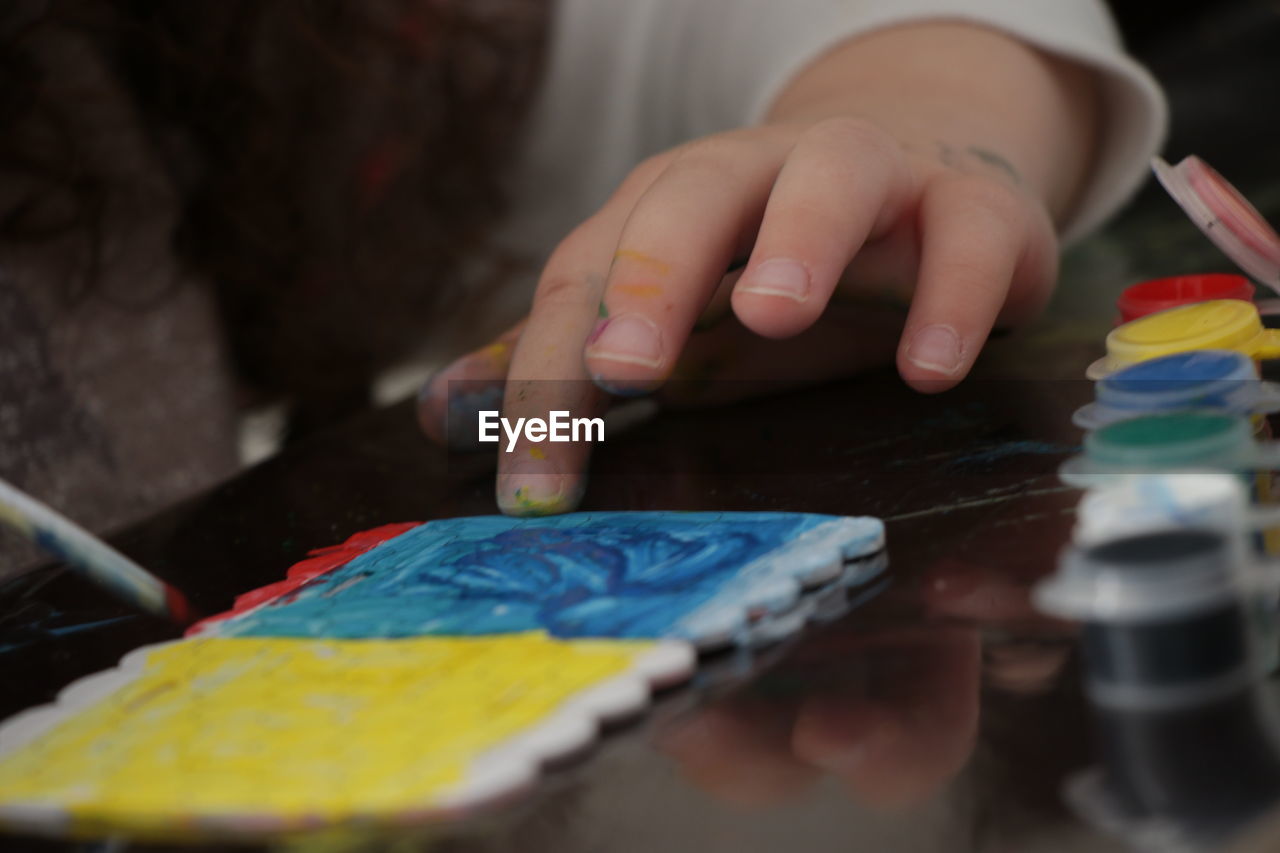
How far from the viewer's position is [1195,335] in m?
0.53

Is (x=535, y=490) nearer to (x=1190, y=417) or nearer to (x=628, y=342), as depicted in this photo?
(x=628, y=342)

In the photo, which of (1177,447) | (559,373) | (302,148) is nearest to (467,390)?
(559,373)

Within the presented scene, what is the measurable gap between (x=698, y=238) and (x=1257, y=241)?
11.6 inches

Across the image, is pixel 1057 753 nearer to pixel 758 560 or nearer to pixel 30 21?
pixel 758 560

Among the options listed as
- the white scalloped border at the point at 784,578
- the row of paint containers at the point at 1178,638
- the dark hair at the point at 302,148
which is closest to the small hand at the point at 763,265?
the white scalloped border at the point at 784,578

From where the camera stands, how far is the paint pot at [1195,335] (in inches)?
21.0

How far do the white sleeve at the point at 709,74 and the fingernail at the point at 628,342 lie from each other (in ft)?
1.84

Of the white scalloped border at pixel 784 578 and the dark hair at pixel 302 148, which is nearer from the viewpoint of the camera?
the white scalloped border at pixel 784 578

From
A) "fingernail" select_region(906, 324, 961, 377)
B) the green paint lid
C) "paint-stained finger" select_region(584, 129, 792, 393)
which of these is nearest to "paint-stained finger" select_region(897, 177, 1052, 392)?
"fingernail" select_region(906, 324, 961, 377)

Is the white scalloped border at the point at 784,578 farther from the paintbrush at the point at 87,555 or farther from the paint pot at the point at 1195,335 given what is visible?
the paintbrush at the point at 87,555

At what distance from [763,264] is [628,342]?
8cm

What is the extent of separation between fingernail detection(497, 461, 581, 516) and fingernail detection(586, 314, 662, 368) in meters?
0.08

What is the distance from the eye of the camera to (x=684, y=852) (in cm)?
33

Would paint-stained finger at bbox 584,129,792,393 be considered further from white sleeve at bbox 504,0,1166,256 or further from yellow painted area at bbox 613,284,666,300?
white sleeve at bbox 504,0,1166,256
